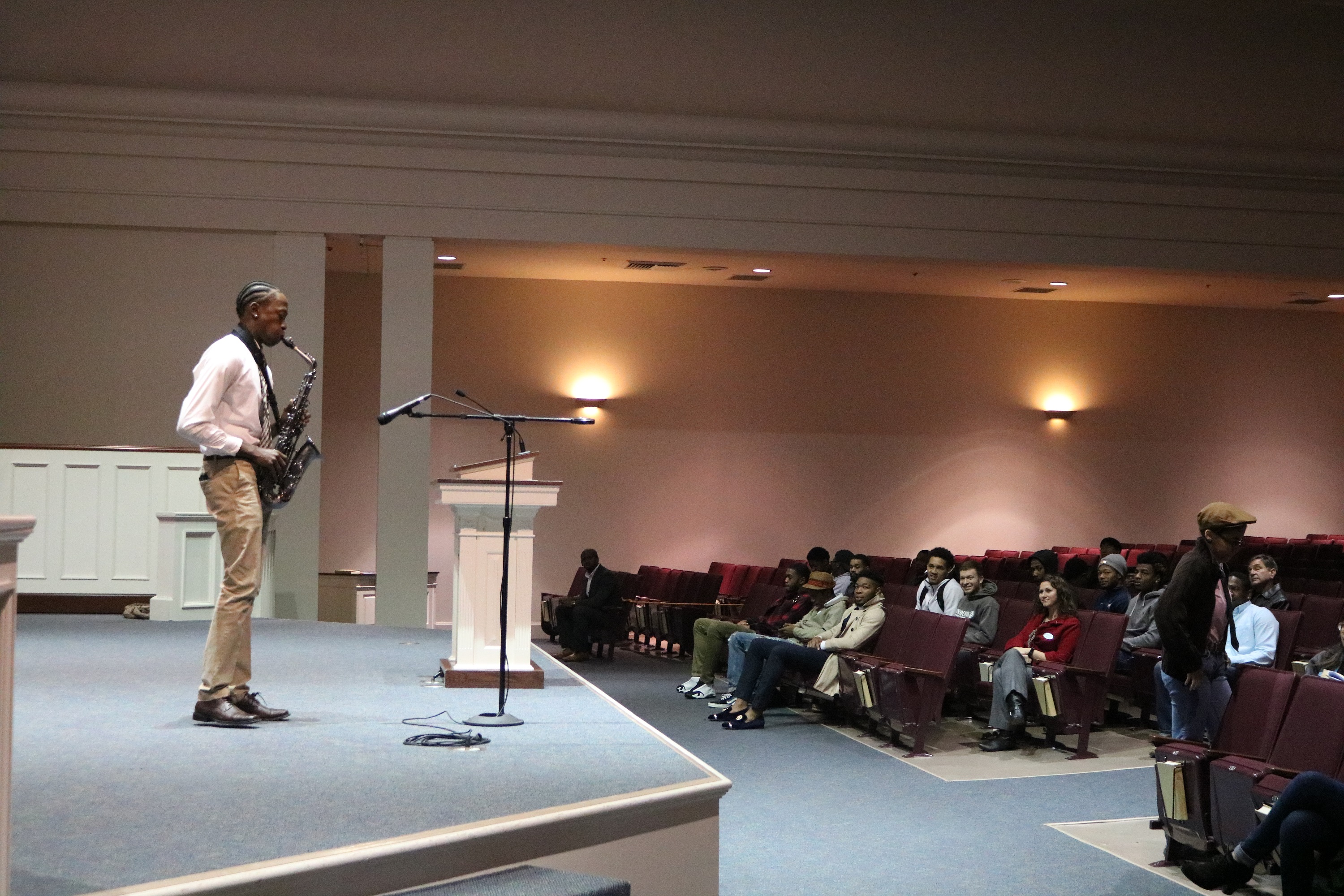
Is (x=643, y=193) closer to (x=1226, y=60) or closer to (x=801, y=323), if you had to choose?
(x=801, y=323)

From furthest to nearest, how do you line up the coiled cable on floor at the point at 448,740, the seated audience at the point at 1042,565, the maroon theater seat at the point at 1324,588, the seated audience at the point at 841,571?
the seated audience at the point at 841,571
the seated audience at the point at 1042,565
the maroon theater seat at the point at 1324,588
the coiled cable on floor at the point at 448,740

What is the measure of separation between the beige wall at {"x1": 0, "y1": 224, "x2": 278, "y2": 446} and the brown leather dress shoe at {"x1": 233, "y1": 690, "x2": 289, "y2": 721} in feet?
19.0

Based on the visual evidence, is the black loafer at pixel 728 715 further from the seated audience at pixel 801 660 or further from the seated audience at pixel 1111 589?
the seated audience at pixel 1111 589

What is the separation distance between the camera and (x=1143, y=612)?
738cm

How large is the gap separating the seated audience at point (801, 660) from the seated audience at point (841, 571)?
2.93 feet

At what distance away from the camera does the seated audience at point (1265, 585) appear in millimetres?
6660

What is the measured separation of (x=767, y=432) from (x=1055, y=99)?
436 cm

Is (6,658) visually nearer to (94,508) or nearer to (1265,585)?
(1265,585)

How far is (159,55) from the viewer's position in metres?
9.54

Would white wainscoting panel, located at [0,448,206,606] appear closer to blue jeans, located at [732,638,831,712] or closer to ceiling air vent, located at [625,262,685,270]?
blue jeans, located at [732,638,831,712]

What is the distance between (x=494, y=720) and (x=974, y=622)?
400 centimetres

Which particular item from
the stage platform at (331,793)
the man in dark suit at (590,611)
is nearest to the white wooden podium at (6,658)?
the stage platform at (331,793)

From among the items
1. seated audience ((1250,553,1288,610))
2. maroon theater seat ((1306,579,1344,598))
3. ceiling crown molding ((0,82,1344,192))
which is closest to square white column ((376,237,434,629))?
ceiling crown molding ((0,82,1344,192))

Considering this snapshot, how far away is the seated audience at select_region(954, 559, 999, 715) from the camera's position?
745 centimetres
